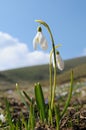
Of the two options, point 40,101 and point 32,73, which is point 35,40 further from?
point 32,73

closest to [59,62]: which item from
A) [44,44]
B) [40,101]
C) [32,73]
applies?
[44,44]

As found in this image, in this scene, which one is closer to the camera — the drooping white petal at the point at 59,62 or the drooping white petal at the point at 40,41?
the drooping white petal at the point at 40,41

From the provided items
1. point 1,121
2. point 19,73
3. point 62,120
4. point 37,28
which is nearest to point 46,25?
point 37,28

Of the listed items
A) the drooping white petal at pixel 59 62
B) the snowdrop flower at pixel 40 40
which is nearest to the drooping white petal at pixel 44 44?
the snowdrop flower at pixel 40 40

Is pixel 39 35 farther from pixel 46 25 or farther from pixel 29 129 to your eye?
pixel 29 129

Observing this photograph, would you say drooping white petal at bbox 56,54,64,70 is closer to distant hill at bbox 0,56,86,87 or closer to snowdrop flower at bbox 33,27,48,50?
snowdrop flower at bbox 33,27,48,50

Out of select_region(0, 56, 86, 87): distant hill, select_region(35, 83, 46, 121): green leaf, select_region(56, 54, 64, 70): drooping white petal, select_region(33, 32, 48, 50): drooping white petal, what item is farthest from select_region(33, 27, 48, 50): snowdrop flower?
select_region(0, 56, 86, 87): distant hill

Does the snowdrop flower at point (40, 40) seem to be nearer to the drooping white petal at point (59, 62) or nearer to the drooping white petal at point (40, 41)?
the drooping white petal at point (40, 41)

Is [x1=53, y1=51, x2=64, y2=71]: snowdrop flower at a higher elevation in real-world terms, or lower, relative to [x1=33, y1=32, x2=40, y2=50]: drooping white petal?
lower

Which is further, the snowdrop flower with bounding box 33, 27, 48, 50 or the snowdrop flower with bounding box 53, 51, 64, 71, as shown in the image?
the snowdrop flower with bounding box 53, 51, 64, 71
